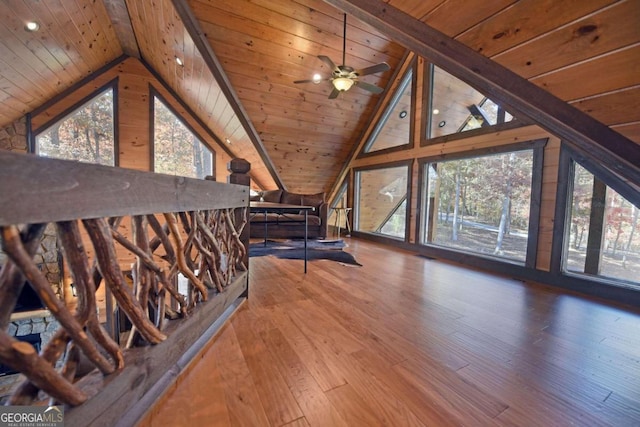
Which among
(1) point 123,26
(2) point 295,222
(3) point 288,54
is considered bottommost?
(2) point 295,222

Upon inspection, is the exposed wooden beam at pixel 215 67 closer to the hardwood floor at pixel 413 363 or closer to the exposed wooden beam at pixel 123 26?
the exposed wooden beam at pixel 123 26

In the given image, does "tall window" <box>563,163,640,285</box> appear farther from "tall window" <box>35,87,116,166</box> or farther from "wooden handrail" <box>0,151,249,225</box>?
"tall window" <box>35,87,116,166</box>

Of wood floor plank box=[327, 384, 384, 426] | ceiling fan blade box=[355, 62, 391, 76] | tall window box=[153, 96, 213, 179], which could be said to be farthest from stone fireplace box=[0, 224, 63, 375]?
ceiling fan blade box=[355, 62, 391, 76]

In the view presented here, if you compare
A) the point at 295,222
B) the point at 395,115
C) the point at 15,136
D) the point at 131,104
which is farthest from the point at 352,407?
the point at 15,136

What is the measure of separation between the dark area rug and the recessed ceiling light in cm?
346

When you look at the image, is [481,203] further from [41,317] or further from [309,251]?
[41,317]

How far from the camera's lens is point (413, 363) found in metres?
1.27

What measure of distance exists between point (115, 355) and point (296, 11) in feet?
12.3

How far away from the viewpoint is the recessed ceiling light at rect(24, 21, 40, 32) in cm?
267

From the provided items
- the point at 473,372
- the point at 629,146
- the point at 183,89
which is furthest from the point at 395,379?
the point at 183,89

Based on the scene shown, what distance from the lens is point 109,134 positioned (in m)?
4.86

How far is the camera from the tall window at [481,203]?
9.54 ft

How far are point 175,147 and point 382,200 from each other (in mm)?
4514

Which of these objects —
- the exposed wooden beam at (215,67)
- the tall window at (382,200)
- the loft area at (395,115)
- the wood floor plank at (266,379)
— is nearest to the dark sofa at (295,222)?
the loft area at (395,115)
